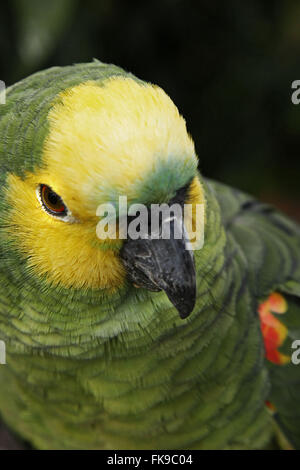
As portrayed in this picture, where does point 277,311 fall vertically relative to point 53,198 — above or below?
below

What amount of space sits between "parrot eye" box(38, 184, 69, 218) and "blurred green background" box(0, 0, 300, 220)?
3.72 ft

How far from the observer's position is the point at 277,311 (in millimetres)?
1311

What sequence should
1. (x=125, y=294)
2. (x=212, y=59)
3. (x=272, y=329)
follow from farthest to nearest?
(x=212, y=59)
(x=272, y=329)
(x=125, y=294)

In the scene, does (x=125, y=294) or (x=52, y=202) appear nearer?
(x=52, y=202)

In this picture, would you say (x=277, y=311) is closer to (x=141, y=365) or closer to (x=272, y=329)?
(x=272, y=329)

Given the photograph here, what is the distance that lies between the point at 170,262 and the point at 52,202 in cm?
21

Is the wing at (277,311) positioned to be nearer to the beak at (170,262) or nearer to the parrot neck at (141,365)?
the parrot neck at (141,365)

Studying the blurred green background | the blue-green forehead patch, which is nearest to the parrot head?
the blue-green forehead patch

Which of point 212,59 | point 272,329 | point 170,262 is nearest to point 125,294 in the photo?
point 170,262

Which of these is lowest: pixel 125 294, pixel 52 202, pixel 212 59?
pixel 125 294

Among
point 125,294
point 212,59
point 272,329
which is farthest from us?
point 212,59

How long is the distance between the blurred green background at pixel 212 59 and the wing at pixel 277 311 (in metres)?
1.04

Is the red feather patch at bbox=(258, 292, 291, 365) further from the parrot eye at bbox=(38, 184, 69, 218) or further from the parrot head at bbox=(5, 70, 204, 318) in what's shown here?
the parrot eye at bbox=(38, 184, 69, 218)
